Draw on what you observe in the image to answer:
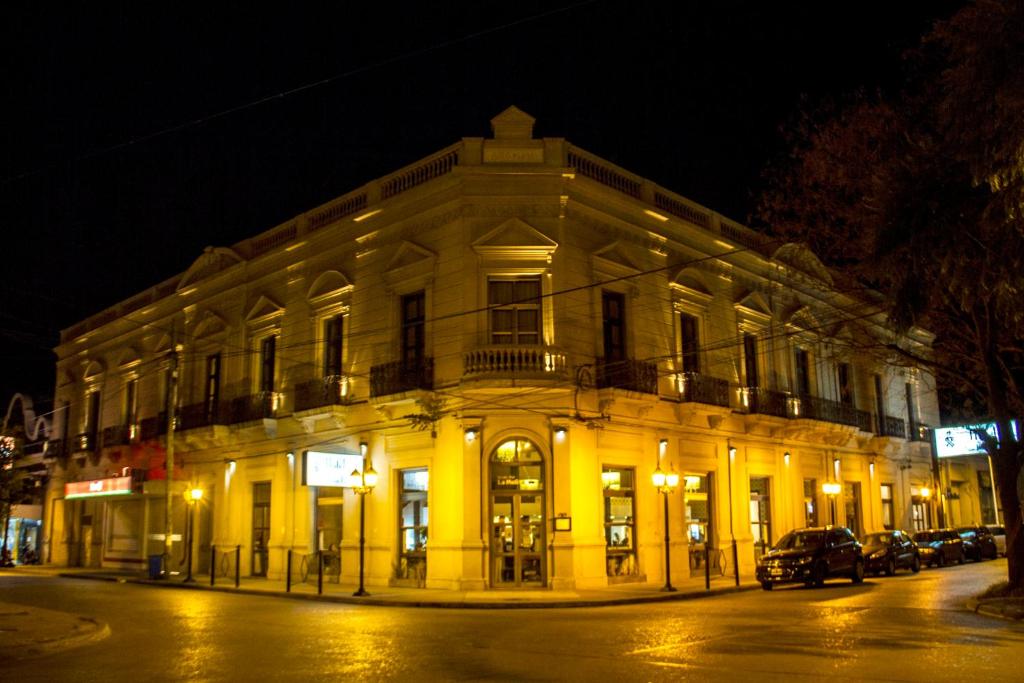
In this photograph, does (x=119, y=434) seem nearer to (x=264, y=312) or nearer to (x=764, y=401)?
(x=264, y=312)

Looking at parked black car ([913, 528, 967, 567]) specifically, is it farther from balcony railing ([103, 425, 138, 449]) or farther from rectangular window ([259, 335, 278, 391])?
balcony railing ([103, 425, 138, 449])

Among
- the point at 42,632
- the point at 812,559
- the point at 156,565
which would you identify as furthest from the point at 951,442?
the point at 42,632

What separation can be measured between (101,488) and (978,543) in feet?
113

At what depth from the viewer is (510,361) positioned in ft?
72.3

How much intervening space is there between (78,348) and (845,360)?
3526 centimetres

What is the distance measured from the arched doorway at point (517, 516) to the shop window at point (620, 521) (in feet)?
6.56

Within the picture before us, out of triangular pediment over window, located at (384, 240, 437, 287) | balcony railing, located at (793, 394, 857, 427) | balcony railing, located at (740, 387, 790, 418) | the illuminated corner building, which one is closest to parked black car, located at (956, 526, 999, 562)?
the illuminated corner building

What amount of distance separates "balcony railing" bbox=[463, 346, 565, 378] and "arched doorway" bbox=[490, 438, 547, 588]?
2.01 metres

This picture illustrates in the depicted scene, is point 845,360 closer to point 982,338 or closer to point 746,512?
point 746,512

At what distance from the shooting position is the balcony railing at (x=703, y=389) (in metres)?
25.8

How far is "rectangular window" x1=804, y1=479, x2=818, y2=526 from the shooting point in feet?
107

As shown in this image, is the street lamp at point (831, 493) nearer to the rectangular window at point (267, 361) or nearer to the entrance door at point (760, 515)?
the entrance door at point (760, 515)

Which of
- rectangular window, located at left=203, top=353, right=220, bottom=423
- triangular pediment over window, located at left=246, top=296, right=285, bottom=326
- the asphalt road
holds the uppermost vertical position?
triangular pediment over window, located at left=246, top=296, right=285, bottom=326

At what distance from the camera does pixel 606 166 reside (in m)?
25.6
